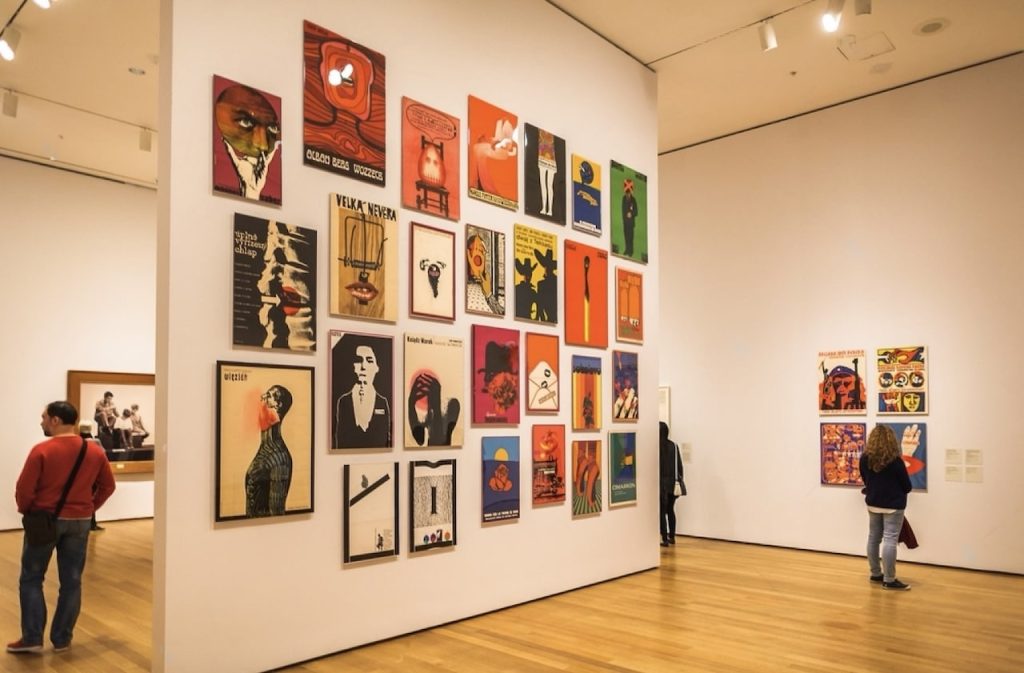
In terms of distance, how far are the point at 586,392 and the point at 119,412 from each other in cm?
924

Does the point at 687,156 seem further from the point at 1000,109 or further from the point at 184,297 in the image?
the point at 184,297

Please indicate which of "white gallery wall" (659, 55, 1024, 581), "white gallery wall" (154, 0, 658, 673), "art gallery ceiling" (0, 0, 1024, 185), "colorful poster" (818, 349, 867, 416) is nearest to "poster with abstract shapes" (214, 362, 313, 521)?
"white gallery wall" (154, 0, 658, 673)

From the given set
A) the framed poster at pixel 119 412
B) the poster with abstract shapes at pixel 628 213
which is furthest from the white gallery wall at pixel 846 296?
the framed poster at pixel 119 412

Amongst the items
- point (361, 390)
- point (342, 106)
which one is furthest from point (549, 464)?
point (342, 106)

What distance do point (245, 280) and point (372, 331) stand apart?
108 centimetres

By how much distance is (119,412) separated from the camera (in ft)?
44.2

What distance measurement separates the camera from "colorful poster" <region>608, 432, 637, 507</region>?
819 centimetres

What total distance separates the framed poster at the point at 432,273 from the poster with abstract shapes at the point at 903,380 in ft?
19.0

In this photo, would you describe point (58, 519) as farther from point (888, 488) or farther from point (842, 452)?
point (842, 452)

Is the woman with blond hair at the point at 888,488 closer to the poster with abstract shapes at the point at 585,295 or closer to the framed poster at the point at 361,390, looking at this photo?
the poster with abstract shapes at the point at 585,295

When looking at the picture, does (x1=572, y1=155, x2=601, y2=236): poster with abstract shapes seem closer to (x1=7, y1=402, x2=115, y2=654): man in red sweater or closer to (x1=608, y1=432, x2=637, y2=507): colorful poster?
(x1=608, y1=432, x2=637, y2=507): colorful poster

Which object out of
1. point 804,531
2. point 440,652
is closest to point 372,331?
point 440,652

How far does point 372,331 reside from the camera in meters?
5.92

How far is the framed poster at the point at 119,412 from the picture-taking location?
1300 cm
